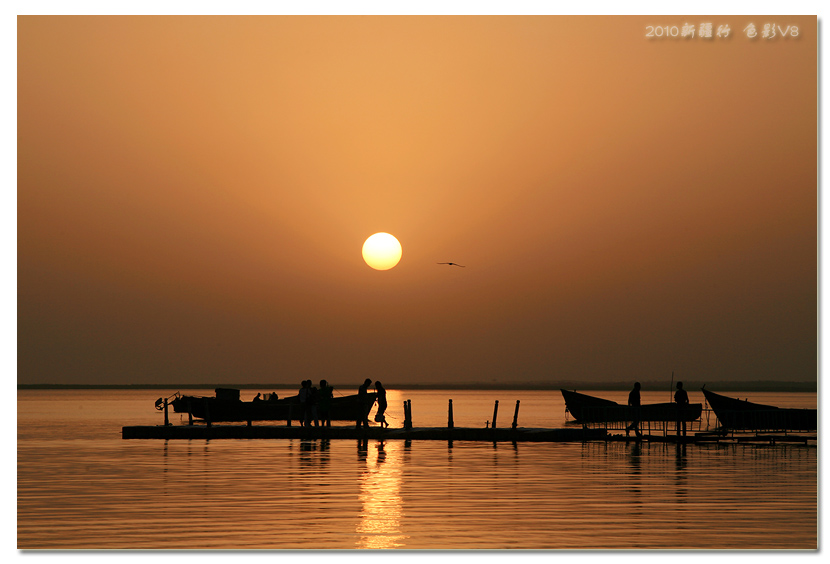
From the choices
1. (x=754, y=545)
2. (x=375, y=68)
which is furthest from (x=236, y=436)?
(x=754, y=545)

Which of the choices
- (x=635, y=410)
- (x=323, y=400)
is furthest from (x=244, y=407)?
(x=635, y=410)

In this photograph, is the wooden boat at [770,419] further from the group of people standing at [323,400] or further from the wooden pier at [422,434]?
the group of people standing at [323,400]

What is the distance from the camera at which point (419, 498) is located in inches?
835

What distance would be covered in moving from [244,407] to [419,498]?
34408 millimetres

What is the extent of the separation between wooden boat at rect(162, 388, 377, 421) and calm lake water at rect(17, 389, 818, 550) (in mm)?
14092

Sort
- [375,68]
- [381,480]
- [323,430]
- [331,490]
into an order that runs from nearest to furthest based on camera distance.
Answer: [375,68] → [331,490] → [381,480] → [323,430]

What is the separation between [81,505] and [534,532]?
996 cm

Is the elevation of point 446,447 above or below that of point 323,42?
below

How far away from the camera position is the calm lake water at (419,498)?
16328 millimetres

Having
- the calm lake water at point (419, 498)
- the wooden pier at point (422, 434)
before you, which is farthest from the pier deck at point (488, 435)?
the calm lake water at point (419, 498)

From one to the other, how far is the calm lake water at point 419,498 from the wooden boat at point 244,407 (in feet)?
46.2

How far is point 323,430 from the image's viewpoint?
130ft

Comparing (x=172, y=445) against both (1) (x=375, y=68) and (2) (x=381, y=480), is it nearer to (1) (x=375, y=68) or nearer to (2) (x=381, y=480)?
(2) (x=381, y=480)

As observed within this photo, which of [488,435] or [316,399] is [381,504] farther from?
[316,399]
